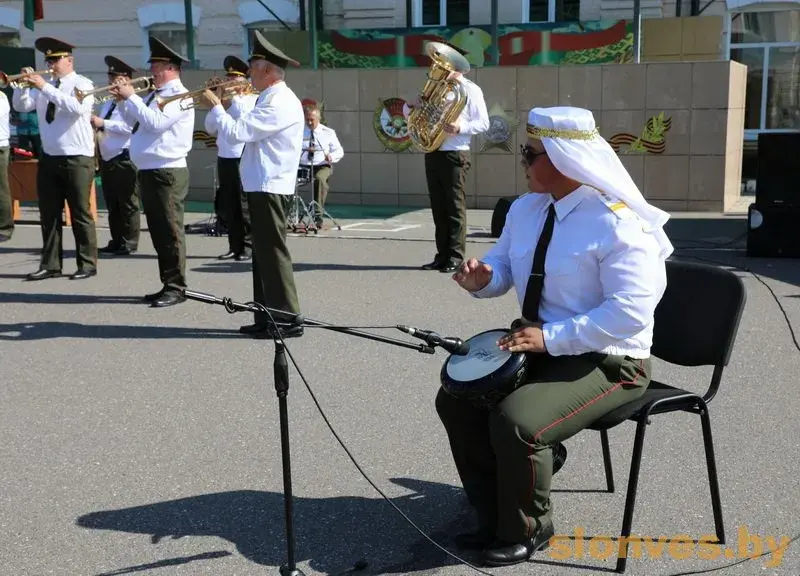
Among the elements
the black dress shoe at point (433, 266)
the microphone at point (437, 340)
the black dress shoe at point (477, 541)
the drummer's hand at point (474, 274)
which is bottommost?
the black dress shoe at point (433, 266)

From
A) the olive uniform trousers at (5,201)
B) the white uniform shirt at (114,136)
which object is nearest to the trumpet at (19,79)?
the white uniform shirt at (114,136)

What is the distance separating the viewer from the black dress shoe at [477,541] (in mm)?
3781

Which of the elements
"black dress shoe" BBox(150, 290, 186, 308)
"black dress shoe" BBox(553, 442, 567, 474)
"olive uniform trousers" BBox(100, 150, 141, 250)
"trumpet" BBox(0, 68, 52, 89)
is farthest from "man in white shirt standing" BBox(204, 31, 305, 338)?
"olive uniform trousers" BBox(100, 150, 141, 250)

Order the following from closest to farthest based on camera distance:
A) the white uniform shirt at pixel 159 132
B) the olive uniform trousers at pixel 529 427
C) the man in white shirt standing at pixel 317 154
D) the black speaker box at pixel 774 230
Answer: the olive uniform trousers at pixel 529 427
the white uniform shirt at pixel 159 132
the black speaker box at pixel 774 230
the man in white shirt standing at pixel 317 154

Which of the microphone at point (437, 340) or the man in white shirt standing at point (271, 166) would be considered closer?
the microphone at point (437, 340)

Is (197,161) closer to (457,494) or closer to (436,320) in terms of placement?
(436,320)

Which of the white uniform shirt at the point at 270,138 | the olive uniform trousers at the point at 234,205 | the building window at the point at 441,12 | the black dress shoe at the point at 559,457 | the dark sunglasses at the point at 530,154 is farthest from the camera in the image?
the building window at the point at 441,12

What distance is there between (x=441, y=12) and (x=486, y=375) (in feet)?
55.5

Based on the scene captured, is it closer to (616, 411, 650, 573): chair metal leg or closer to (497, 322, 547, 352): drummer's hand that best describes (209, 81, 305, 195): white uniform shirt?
(497, 322, 547, 352): drummer's hand

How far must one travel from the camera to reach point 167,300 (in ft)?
27.1

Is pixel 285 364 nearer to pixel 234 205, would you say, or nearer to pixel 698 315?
pixel 698 315

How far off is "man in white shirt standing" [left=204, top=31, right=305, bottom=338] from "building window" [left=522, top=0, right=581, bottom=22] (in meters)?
12.6

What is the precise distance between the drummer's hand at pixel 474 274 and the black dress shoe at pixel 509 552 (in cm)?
96

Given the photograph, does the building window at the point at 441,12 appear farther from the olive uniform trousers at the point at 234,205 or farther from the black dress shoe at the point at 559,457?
the black dress shoe at the point at 559,457
